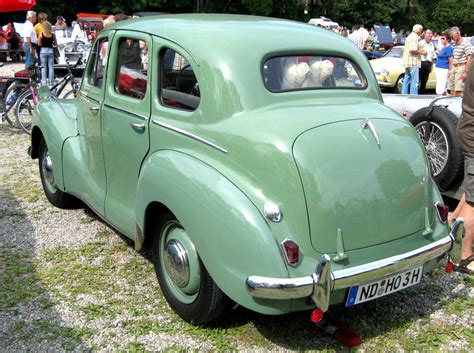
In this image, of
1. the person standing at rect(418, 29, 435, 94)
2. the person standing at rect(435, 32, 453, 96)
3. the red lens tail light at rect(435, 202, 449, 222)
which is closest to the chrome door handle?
the red lens tail light at rect(435, 202, 449, 222)

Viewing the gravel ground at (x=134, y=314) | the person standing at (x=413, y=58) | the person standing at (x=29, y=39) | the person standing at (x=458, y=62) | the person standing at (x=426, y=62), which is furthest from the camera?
the person standing at (x=426, y=62)

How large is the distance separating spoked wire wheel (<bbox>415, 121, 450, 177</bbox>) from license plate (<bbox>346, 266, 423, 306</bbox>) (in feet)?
7.60

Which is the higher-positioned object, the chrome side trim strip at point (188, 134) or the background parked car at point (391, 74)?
the chrome side trim strip at point (188, 134)

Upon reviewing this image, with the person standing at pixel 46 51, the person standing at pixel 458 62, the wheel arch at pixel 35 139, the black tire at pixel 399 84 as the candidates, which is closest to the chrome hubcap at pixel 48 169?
the wheel arch at pixel 35 139

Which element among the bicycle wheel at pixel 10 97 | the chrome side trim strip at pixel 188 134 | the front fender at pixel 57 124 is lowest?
the bicycle wheel at pixel 10 97

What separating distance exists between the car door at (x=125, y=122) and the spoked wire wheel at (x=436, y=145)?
3.01 meters

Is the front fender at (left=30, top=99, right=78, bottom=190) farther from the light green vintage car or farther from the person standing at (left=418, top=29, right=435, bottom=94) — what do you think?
the person standing at (left=418, top=29, right=435, bottom=94)

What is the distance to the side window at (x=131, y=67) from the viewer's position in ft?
11.9

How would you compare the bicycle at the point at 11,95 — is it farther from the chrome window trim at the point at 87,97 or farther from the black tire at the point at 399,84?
the black tire at the point at 399,84

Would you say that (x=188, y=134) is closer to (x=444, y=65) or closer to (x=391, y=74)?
(x=444, y=65)

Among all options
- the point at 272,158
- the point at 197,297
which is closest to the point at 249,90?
the point at 272,158

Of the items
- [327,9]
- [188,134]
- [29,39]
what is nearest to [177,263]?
[188,134]

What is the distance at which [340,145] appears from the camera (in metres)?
2.72

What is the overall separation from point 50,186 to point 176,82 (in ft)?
7.92
